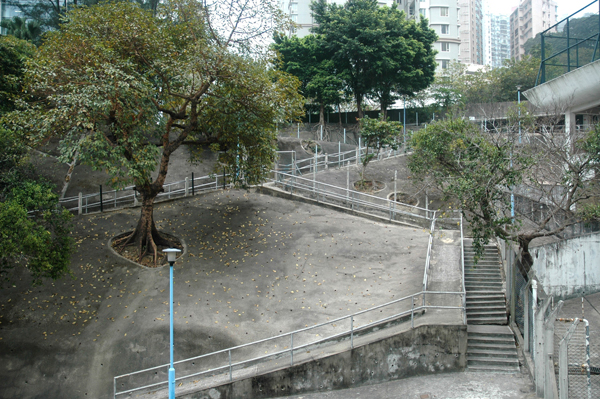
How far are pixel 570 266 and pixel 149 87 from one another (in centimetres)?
1604

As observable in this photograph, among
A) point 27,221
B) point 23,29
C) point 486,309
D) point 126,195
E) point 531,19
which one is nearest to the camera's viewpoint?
point 27,221

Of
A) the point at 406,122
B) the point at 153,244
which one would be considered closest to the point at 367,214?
the point at 153,244

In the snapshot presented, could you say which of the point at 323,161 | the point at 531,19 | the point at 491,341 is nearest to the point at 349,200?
the point at 323,161

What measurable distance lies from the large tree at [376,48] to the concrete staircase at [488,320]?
22.2 m

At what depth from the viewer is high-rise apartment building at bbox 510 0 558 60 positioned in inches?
3578

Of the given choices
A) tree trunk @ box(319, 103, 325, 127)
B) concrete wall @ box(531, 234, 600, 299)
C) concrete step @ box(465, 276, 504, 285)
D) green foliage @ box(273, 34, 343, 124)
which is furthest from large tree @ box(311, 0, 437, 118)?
concrete step @ box(465, 276, 504, 285)

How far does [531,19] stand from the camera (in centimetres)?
9119

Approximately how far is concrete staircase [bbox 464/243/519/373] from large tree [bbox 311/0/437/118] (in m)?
22.2

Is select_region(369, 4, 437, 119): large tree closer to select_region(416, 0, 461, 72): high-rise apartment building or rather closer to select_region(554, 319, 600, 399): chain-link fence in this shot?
select_region(416, 0, 461, 72): high-rise apartment building

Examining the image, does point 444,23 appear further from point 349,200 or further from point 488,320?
point 488,320

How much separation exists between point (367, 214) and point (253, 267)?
6.33 m

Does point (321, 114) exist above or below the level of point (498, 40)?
below

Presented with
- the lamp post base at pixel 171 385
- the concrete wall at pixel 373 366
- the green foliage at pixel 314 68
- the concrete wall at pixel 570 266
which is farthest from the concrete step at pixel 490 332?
the green foliage at pixel 314 68

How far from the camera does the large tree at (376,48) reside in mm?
34969
